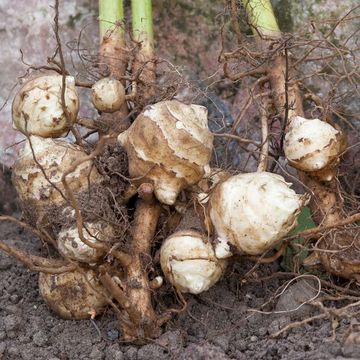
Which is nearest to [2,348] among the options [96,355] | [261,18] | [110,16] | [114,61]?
[96,355]

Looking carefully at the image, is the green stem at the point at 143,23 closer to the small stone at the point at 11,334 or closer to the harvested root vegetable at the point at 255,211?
the harvested root vegetable at the point at 255,211

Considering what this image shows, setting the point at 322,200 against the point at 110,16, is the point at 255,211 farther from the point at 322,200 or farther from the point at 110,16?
the point at 110,16

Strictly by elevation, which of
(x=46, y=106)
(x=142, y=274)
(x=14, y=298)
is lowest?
(x=14, y=298)

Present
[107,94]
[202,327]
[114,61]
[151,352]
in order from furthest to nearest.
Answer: [114,61], [107,94], [202,327], [151,352]

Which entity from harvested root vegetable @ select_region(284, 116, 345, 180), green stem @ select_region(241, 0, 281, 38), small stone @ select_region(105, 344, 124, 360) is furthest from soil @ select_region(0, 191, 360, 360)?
green stem @ select_region(241, 0, 281, 38)

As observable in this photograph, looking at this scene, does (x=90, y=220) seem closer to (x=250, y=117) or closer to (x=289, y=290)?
(x=289, y=290)

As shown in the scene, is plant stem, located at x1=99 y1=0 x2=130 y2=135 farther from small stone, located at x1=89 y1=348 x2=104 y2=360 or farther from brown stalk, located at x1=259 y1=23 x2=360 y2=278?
small stone, located at x1=89 y1=348 x2=104 y2=360

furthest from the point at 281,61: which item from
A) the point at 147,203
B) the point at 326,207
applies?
the point at 147,203

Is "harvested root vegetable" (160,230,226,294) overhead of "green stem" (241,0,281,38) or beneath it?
beneath
